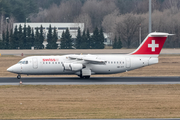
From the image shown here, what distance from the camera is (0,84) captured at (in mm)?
33344

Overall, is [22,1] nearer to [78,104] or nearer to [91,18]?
[91,18]

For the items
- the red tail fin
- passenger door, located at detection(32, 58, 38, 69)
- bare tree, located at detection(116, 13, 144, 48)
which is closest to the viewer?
passenger door, located at detection(32, 58, 38, 69)

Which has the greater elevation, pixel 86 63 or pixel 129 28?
pixel 129 28

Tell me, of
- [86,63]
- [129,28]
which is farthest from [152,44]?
[129,28]

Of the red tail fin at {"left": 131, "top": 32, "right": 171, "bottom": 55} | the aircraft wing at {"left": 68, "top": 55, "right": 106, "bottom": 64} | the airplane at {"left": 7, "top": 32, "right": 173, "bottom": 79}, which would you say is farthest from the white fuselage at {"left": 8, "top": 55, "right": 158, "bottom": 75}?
the red tail fin at {"left": 131, "top": 32, "right": 171, "bottom": 55}

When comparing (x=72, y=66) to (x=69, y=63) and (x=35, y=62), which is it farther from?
(x=35, y=62)

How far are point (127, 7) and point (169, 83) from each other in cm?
12287

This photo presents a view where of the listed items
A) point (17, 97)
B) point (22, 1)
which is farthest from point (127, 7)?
point (17, 97)

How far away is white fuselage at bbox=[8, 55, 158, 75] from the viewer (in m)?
37.7

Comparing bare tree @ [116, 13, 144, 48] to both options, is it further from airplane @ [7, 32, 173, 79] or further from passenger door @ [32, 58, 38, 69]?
passenger door @ [32, 58, 38, 69]

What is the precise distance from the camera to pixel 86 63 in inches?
1518

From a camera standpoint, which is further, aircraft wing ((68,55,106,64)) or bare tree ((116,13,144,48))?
bare tree ((116,13,144,48))

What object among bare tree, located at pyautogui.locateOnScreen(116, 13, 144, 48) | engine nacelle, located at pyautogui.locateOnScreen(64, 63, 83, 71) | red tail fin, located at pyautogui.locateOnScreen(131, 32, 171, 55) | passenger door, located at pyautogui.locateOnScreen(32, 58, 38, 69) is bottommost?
engine nacelle, located at pyautogui.locateOnScreen(64, 63, 83, 71)

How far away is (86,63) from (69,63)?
2089 millimetres
